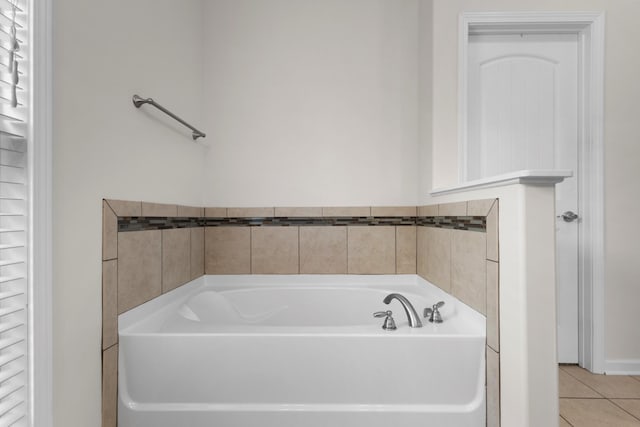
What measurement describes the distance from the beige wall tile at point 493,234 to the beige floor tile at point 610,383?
136cm

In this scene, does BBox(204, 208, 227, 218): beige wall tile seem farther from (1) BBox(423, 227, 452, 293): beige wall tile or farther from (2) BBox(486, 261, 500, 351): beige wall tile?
(2) BBox(486, 261, 500, 351): beige wall tile

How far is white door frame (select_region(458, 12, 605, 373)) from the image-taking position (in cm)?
209

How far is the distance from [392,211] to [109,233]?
164cm

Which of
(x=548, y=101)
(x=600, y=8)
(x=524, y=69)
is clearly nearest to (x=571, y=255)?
(x=548, y=101)

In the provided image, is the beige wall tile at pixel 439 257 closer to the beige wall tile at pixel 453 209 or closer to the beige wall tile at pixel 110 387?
the beige wall tile at pixel 453 209

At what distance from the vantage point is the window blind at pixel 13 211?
2.85 ft

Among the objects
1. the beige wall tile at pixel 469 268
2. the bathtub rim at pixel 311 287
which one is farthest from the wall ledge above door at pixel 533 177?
the bathtub rim at pixel 311 287

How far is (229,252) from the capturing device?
2.33 m

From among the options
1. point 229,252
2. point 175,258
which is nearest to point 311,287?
A: point 229,252

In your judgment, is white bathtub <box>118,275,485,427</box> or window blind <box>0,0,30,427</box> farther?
white bathtub <box>118,275,485,427</box>

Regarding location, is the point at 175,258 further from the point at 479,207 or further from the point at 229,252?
the point at 479,207

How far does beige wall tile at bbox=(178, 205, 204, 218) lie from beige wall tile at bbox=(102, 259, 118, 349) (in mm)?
663

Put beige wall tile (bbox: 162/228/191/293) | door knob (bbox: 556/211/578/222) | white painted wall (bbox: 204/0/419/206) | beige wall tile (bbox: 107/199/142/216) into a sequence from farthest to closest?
white painted wall (bbox: 204/0/419/206) → door knob (bbox: 556/211/578/222) → beige wall tile (bbox: 162/228/191/293) → beige wall tile (bbox: 107/199/142/216)

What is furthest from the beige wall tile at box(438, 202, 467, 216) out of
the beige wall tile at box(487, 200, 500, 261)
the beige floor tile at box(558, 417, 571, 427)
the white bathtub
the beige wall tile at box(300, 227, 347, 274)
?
the beige floor tile at box(558, 417, 571, 427)
